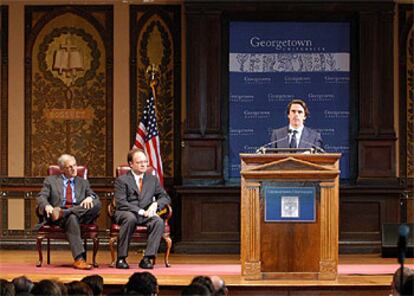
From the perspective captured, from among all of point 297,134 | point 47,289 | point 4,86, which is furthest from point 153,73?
point 47,289

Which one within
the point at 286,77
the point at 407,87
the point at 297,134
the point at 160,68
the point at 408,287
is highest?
the point at 160,68

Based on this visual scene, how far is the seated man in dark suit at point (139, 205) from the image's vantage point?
29.4 ft

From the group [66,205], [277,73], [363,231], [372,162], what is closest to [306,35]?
[277,73]

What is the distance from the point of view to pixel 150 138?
10.8 metres

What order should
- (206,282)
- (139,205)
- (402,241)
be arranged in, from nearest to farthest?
(402,241), (206,282), (139,205)

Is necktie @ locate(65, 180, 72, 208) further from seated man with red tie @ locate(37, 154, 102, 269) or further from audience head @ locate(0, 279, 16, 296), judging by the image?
audience head @ locate(0, 279, 16, 296)

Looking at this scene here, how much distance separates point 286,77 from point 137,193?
2805 millimetres

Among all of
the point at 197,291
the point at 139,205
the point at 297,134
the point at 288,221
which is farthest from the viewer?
the point at 139,205

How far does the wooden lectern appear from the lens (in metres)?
7.75

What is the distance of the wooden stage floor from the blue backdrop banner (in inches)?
60.4

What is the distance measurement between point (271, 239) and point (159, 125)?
3814mm

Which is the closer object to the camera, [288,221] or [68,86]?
A: [288,221]

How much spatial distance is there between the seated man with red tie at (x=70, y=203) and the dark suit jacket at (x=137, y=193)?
0.23 m

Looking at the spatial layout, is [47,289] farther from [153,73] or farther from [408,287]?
[153,73]
